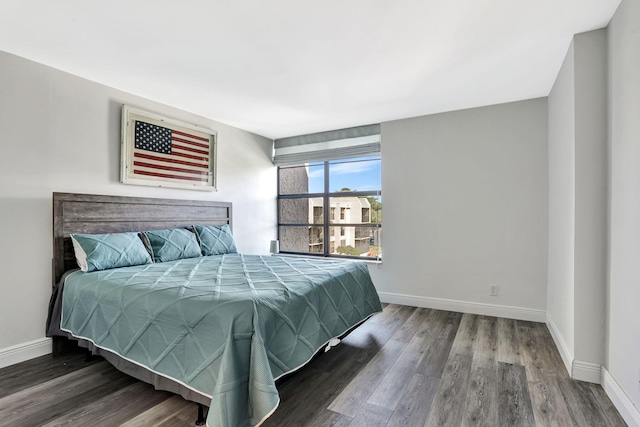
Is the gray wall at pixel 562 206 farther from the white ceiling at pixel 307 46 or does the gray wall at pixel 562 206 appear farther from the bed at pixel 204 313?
the bed at pixel 204 313

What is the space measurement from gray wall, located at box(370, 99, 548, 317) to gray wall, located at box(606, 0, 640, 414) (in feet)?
4.55

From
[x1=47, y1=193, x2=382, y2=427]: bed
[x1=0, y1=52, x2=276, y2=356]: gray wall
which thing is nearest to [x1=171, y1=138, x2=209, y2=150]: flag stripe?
[x1=0, y1=52, x2=276, y2=356]: gray wall

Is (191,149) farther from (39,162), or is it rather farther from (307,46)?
(307,46)

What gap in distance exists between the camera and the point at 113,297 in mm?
2104

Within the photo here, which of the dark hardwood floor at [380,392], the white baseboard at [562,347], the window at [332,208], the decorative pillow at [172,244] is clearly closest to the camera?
the dark hardwood floor at [380,392]

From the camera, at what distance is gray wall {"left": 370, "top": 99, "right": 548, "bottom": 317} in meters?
3.41

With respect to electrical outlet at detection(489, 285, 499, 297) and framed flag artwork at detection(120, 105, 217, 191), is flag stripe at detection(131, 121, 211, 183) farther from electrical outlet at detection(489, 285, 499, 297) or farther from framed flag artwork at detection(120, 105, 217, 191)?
electrical outlet at detection(489, 285, 499, 297)

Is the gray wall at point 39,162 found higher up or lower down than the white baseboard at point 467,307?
higher up

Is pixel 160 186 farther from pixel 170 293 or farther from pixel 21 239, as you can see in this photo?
pixel 170 293

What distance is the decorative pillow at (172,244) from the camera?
312 centimetres

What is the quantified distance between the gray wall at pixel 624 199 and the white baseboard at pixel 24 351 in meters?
3.99

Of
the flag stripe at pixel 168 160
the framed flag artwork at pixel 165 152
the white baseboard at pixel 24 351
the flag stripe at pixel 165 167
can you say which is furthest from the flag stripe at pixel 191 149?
the white baseboard at pixel 24 351

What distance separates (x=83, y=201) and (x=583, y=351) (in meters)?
4.07

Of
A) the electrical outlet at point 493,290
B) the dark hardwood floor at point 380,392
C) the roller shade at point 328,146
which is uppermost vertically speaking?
the roller shade at point 328,146
